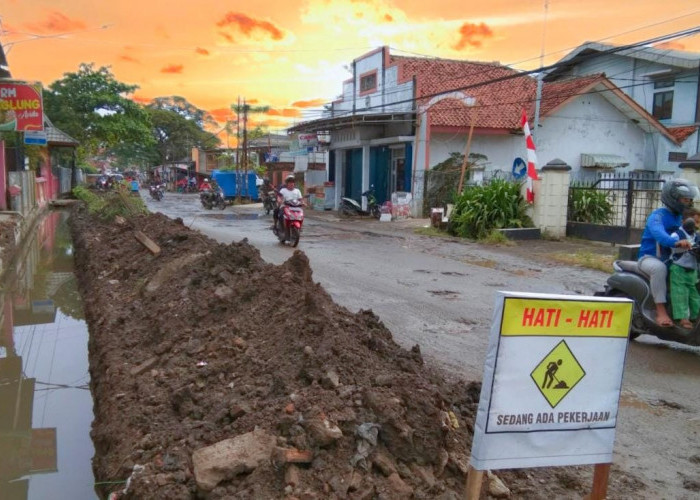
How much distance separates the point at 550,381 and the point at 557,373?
5cm

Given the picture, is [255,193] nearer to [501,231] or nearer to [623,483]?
[501,231]

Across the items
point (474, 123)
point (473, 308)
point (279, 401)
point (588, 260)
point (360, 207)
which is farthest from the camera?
point (360, 207)

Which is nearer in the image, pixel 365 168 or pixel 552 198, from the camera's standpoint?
pixel 552 198

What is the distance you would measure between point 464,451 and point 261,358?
6.16 ft

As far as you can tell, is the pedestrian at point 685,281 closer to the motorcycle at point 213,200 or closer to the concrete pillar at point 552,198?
the concrete pillar at point 552,198

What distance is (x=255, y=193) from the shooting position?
37.9 metres

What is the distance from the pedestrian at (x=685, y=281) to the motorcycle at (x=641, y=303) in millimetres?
80

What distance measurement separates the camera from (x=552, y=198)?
1642cm

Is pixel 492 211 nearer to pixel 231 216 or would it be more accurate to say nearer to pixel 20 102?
pixel 231 216

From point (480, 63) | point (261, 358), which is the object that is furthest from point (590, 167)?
point (261, 358)

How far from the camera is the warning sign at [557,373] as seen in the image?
2.87m

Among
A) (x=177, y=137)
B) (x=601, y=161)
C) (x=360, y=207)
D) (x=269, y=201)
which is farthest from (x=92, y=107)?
(x=177, y=137)

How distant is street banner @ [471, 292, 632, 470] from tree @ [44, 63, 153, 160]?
37176 millimetres

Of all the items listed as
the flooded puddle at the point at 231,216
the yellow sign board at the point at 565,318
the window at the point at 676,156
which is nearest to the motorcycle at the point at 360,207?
the flooded puddle at the point at 231,216
